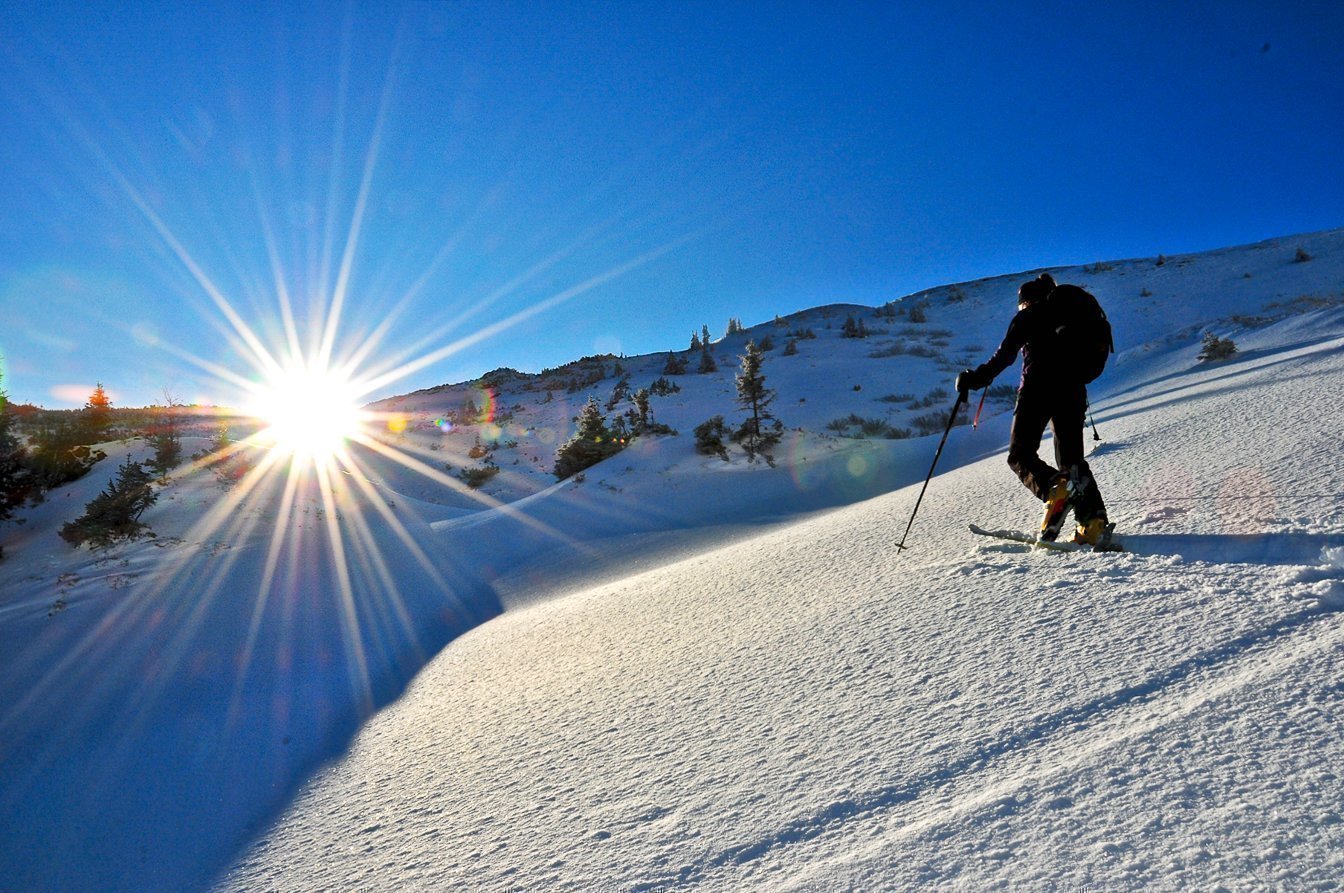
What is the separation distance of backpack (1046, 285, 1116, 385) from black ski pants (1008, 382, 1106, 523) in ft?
0.35

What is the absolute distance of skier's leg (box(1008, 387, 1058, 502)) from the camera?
3021mm

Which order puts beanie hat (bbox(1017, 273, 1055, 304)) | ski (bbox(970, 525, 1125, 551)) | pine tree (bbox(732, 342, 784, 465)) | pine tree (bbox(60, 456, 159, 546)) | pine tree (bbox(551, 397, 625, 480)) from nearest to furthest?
ski (bbox(970, 525, 1125, 551)) → beanie hat (bbox(1017, 273, 1055, 304)) → pine tree (bbox(60, 456, 159, 546)) → pine tree (bbox(732, 342, 784, 465)) → pine tree (bbox(551, 397, 625, 480))

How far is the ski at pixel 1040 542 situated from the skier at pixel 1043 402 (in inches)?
3.9

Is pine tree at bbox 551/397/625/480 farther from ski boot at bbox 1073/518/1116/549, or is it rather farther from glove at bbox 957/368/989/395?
ski boot at bbox 1073/518/1116/549

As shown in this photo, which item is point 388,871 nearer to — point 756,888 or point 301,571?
point 756,888

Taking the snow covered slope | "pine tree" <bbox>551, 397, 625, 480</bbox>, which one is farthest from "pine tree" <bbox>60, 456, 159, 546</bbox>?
"pine tree" <bbox>551, 397, 625, 480</bbox>

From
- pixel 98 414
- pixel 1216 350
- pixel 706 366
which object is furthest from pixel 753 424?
pixel 98 414

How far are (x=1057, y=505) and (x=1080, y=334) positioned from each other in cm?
85

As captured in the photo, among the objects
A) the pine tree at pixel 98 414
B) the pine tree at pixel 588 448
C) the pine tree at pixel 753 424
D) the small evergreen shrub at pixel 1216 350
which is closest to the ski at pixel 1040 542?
the pine tree at pixel 753 424

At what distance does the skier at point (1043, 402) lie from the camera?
2891mm

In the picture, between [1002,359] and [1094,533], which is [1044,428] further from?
[1094,533]

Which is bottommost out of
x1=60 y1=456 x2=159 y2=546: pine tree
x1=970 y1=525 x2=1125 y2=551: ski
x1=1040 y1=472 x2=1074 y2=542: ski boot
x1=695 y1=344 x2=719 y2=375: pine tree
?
x1=970 y1=525 x2=1125 y2=551: ski

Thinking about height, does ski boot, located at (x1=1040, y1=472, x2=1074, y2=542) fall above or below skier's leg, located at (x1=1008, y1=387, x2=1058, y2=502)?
below

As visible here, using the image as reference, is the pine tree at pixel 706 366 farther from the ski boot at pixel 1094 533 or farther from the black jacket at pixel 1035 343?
the ski boot at pixel 1094 533
